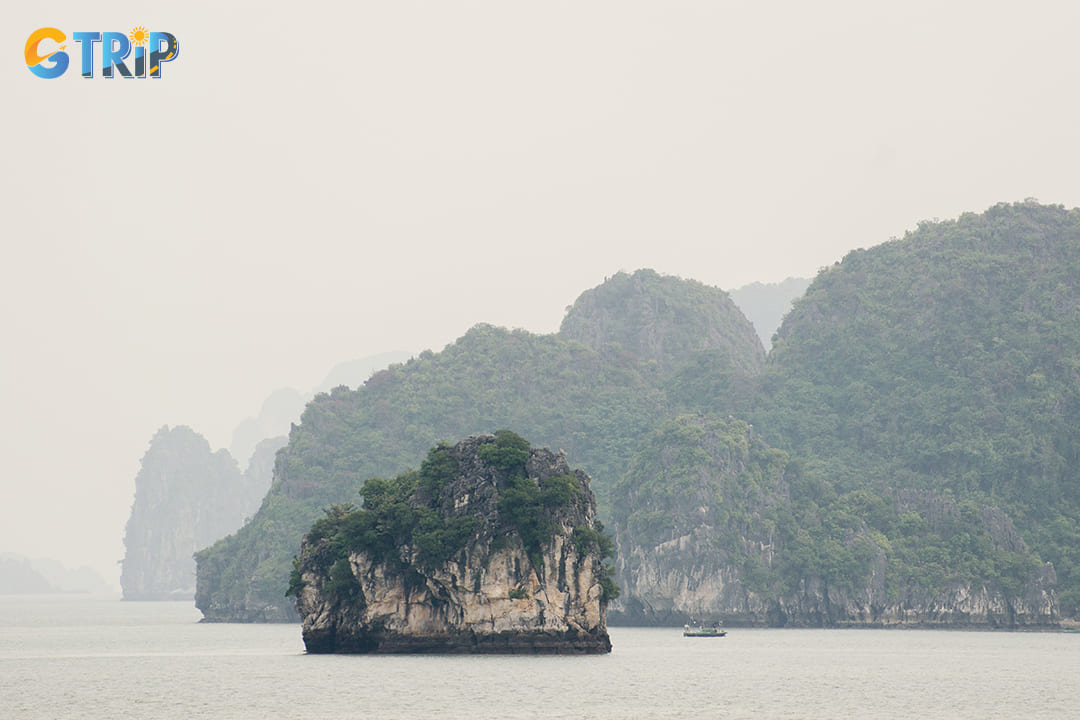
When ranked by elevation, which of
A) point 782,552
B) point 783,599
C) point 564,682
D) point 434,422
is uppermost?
point 434,422

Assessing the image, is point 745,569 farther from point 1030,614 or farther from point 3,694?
point 3,694

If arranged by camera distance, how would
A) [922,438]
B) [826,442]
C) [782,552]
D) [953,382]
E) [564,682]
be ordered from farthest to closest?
[826,442] → [953,382] → [922,438] → [782,552] → [564,682]

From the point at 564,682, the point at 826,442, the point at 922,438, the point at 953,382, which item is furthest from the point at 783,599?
the point at 564,682

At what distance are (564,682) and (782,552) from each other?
2739 inches

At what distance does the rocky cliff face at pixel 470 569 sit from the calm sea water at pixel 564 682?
2061 millimetres

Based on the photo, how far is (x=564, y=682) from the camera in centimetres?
6012

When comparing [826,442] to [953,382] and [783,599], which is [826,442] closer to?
[953,382]

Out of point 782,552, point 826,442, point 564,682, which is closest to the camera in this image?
point 564,682

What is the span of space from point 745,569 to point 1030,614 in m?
25.9

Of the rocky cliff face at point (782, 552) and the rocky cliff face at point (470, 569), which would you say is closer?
the rocky cliff face at point (470, 569)

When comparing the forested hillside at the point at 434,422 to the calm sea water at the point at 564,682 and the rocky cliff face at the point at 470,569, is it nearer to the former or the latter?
the calm sea water at the point at 564,682

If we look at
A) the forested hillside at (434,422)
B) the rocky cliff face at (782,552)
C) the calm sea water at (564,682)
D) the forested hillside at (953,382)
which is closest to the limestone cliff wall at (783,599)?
the rocky cliff face at (782,552)

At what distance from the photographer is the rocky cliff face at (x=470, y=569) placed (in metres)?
72.6

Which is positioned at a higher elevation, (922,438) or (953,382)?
(953,382)
